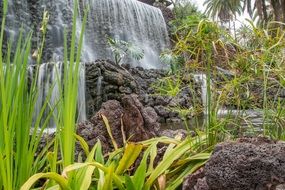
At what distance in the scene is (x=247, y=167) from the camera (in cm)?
109

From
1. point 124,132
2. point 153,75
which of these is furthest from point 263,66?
point 153,75

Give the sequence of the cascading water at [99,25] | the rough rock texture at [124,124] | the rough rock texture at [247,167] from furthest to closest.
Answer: the cascading water at [99,25]
the rough rock texture at [124,124]
the rough rock texture at [247,167]

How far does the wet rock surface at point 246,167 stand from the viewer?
42.1 inches

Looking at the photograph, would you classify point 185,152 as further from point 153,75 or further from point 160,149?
point 153,75

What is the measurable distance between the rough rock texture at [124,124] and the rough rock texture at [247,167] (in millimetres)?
757

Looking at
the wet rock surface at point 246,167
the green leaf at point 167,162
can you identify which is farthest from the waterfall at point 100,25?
the wet rock surface at point 246,167

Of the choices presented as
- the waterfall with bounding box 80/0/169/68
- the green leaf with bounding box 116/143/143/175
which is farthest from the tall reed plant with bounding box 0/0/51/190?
the waterfall with bounding box 80/0/169/68

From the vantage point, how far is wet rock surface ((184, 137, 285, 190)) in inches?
42.1

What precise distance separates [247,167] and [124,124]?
924 mm

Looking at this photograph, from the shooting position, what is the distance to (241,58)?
1.41m

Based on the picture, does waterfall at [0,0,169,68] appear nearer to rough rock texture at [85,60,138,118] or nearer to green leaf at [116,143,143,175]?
rough rock texture at [85,60,138,118]

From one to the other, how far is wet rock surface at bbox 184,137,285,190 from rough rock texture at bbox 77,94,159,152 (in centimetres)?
75

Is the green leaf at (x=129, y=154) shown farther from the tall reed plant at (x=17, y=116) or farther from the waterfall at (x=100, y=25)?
the waterfall at (x=100, y=25)

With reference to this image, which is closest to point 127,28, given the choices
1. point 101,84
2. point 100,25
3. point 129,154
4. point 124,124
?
point 100,25
